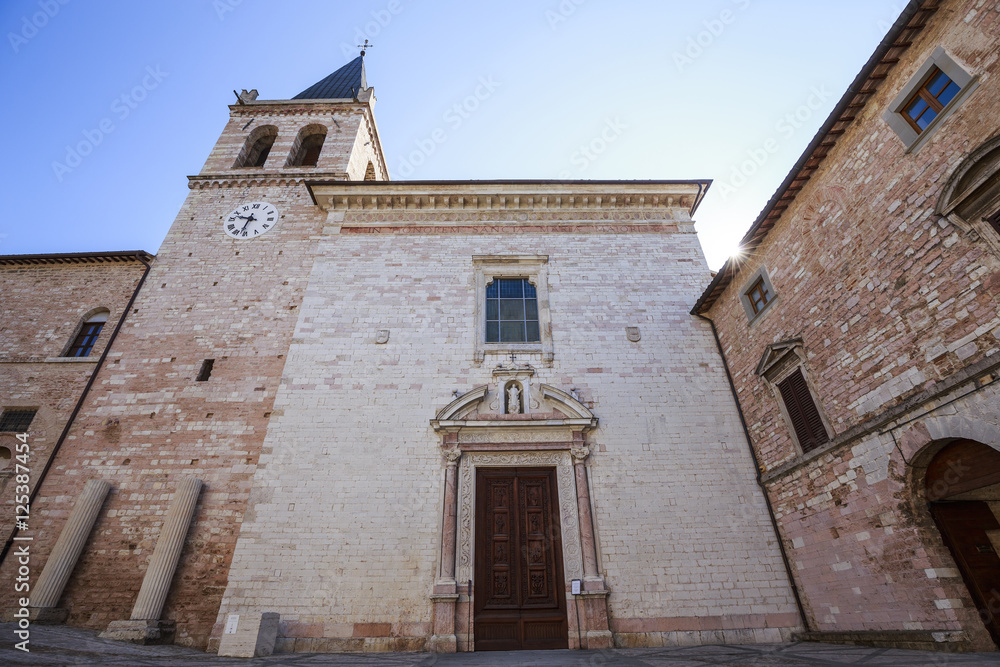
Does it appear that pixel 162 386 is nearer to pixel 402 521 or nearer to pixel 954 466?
pixel 402 521

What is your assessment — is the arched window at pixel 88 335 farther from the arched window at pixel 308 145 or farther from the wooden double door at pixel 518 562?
the wooden double door at pixel 518 562

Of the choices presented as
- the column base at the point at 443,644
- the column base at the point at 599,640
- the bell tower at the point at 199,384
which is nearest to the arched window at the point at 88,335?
the bell tower at the point at 199,384

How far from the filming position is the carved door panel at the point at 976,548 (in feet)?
16.5

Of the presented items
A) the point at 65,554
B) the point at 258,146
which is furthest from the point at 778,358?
the point at 258,146

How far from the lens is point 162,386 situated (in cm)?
967

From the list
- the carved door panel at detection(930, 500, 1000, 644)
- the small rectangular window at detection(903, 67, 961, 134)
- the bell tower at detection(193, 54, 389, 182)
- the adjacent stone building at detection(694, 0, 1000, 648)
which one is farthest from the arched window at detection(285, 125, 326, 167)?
the carved door panel at detection(930, 500, 1000, 644)

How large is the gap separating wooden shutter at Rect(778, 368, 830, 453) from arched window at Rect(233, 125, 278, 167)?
15.4 m

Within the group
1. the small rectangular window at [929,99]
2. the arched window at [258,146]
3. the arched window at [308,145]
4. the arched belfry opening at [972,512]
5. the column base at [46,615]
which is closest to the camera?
the arched belfry opening at [972,512]

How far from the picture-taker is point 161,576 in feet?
24.9

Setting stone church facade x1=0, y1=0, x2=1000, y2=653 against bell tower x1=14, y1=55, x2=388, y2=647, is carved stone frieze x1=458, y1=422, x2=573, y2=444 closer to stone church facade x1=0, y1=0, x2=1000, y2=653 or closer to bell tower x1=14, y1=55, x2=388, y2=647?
stone church facade x1=0, y1=0, x2=1000, y2=653

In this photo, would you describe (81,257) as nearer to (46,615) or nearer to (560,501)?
(46,615)

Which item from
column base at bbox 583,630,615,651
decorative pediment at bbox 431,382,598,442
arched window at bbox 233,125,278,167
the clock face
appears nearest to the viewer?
column base at bbox 583,630,615,651

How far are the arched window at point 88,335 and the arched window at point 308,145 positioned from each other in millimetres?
6742

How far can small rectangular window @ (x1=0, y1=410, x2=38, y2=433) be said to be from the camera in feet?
31.7
